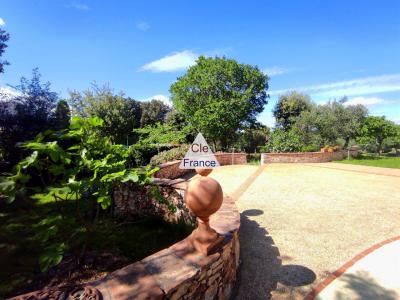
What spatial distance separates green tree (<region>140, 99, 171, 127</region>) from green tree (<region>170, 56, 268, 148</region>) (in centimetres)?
836

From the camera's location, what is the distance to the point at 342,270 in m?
3.87

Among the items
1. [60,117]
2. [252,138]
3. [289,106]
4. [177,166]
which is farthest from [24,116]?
[289,106]

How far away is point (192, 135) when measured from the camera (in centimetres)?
2291

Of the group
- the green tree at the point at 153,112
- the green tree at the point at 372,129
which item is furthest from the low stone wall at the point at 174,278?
the green tree at the point at 153,112

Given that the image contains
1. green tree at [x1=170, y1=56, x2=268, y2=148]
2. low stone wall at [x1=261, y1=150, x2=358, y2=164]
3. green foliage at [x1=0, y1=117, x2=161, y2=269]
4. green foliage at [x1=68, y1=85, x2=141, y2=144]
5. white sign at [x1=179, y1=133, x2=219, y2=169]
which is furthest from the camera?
green foliage at [x1=68, y1=85, x2=141, y2=144]

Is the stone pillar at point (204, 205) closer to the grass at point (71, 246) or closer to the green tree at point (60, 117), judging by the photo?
the grass at point (71, 246)

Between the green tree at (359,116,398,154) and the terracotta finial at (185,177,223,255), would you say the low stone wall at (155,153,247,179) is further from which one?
the green tree at (359,116,398,154)

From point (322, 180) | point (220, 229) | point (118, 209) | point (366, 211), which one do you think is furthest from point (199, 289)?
point (322, 180)

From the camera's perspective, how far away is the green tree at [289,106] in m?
31.5

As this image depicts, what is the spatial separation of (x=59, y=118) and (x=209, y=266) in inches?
454

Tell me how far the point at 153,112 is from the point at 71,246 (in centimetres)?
2697

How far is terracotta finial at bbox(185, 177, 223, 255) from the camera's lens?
2986 mm

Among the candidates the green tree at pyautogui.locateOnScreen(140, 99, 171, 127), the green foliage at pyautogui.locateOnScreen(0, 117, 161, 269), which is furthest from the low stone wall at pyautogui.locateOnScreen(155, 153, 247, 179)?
the green tree at pyautogui.locateOnScreen(140, 99, 171, 127)

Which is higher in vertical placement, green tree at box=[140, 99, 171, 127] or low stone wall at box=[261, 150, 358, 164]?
green tree at box=[140, 99, 171, 127]
